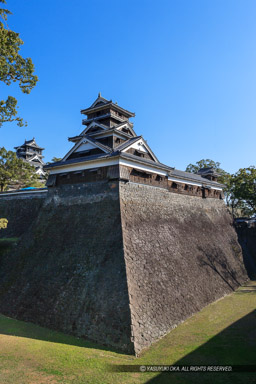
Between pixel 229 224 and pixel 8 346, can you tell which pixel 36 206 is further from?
pixel 229 224

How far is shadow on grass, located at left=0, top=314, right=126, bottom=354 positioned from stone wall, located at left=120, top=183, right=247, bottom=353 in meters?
1.92

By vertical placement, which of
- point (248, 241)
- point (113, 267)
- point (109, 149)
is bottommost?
point (113, 267)

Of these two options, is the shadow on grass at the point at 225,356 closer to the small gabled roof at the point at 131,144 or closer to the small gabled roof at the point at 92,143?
the small gabled roof at the point at 131,144

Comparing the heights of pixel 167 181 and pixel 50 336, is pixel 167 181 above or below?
above

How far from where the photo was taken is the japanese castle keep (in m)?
10.9

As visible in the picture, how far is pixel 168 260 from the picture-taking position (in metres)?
14.1

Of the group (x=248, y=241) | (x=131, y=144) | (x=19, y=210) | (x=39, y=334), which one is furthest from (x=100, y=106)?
(x=248, y=241)

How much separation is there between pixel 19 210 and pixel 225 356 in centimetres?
1942

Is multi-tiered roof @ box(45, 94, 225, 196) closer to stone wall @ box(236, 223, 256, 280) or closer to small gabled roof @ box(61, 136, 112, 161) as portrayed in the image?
small gabled roof @ box(61, 136, 112, 161)

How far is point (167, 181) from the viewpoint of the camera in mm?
18750

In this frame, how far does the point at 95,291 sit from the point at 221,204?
758 inches

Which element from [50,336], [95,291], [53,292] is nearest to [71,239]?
[53,292]

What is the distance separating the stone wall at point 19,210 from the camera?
69.2ft

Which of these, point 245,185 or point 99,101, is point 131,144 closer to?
point 99,101
